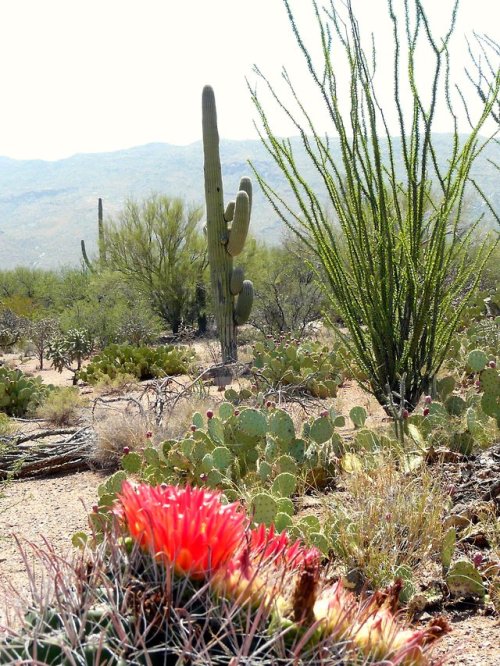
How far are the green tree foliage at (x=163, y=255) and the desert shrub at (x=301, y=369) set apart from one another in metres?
11.1

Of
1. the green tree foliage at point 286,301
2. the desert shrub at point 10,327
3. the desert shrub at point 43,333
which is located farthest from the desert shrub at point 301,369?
the desert shrub at point 10,327

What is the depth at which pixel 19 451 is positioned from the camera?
21.9ft

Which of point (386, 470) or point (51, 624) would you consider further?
point (386, 470)

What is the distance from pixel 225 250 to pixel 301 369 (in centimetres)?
437

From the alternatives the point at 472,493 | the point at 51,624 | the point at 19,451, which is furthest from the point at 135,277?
the point at 51,624

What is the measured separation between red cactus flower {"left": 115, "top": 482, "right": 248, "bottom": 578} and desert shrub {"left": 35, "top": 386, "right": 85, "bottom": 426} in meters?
7.23

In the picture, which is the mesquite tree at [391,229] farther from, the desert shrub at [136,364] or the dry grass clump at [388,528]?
the desert shrub at [136,364]

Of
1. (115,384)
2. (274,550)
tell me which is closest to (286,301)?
(115,384)

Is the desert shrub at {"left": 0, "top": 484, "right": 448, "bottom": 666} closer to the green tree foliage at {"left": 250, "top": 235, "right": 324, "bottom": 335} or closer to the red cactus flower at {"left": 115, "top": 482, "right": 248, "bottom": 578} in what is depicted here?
the red cactus flower at {"left": 115, "top": 482, "right": 248, "bottom": 578}

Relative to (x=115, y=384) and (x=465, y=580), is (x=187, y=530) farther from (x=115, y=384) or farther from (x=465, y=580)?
(x=115, y=384)

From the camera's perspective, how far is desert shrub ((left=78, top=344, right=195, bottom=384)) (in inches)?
487

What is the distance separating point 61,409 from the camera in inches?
348

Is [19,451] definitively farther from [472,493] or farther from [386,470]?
[472,493]

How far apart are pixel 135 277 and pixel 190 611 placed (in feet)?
69.3
